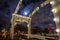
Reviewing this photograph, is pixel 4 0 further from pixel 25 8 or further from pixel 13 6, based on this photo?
pixel 25 8

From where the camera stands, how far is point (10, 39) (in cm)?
Answer: 313

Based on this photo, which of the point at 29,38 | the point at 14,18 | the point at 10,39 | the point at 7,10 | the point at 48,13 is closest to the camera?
the point at 10,39

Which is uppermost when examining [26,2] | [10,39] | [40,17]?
[26,2]

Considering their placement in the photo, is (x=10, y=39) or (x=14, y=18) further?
(x=14, y=18)

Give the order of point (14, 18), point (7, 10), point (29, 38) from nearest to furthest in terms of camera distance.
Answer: point (14, 18) → point (29, 38) → point (7, 10)

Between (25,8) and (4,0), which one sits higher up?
(4,0)

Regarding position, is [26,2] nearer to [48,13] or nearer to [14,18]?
[48,13]

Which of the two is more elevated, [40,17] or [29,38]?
[40,17]

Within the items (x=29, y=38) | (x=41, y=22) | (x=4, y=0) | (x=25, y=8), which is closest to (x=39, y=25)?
(x=41, y=22)

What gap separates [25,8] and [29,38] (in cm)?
604

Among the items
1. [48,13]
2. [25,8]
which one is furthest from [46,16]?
[25,8]

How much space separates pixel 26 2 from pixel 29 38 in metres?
6.12

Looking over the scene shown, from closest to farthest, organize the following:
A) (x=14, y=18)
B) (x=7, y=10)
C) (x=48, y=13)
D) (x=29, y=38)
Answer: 1. (x=14, y=18)
2. (x=29, y=38)
3. (x=48, y=13)
4. (x=7, y=10)

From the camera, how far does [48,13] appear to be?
861cm
